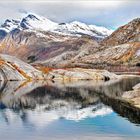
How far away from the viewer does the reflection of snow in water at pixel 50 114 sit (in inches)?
2598

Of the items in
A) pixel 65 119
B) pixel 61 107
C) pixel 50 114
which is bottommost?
pixel 65 119

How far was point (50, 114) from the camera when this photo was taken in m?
74.4

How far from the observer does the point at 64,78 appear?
19888cm

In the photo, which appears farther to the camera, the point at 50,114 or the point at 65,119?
the point at 50,114

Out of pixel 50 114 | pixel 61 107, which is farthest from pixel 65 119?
pixel 61 107

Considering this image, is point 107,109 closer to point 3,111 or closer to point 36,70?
point 3,111

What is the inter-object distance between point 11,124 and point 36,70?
13309 cm

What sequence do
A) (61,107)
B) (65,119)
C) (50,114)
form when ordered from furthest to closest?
(61,107) → (50,114) → (65,119)

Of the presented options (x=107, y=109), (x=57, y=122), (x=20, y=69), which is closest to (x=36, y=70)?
(x=20, y=69)

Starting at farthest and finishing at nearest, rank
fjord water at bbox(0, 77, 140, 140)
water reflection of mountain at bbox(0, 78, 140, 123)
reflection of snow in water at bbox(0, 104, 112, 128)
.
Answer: water reflection of mountain at bbox(0, 78, 140, 123) → reflection of snow in water at bbox(0, 104, 112, 128) → fjord water at bbox(0, 77, 140, 140)

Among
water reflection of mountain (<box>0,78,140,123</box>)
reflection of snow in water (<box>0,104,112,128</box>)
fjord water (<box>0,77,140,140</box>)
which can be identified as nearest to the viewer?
fjord water (<box>0,77,140,140</box>)

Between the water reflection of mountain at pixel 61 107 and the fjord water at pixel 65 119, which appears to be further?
the water reflection of mountain at pixel 61 107

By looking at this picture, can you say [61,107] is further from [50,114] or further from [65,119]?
[65,119]

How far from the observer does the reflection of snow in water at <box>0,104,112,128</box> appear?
217ft
